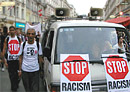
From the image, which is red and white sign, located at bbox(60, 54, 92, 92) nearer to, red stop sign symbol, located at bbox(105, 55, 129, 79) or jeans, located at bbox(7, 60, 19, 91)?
red stop sign symbol, located at bbox(105, 55, 129, 79)

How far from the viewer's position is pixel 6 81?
6652 mm

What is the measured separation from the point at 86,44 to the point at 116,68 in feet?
2.49

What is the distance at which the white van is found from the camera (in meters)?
3.36

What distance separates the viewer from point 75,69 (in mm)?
3326

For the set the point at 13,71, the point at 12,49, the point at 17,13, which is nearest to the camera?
the point at 12,49

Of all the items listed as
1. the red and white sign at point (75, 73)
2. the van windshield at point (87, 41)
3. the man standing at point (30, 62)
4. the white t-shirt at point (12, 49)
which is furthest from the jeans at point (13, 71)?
the red and white sign at point (75, 73)

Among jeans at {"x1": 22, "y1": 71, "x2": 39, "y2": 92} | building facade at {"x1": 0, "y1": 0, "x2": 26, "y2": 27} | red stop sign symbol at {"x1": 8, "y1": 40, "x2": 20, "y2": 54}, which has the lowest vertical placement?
jeans at {"x1": 22, "y1": 71, "x2": 39, "y2": 92}

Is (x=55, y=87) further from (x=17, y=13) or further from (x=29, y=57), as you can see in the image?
(x=17, y=13)

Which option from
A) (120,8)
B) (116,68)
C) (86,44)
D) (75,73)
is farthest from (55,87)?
(120,8)

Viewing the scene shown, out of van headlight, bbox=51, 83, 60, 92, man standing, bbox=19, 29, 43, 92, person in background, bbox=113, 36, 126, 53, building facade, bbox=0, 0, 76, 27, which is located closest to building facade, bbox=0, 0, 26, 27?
building facade, bbox=0, 0, 76, 27

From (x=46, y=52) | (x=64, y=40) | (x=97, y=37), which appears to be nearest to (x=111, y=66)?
(x=97, y=37)

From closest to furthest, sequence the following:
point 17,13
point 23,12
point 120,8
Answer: point 17,13 → point 23,12 → point 120,8

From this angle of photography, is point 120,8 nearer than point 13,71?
No

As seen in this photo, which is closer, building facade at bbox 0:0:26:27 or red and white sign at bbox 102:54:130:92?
red and white sign at bbox 102:54:130:92
